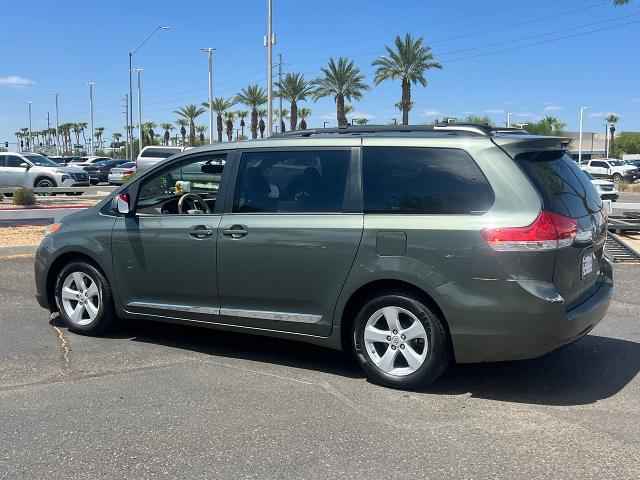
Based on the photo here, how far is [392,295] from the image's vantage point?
16.0 feet

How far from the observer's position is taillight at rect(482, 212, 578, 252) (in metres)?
4.46

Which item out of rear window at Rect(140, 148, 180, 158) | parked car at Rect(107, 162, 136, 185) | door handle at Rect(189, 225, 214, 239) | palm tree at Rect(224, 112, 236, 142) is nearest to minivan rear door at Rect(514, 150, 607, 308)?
door handle at Rect(189, 225, 214, 239)

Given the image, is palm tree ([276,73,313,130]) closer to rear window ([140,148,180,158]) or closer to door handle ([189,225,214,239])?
rear window ([140,148,180,158])

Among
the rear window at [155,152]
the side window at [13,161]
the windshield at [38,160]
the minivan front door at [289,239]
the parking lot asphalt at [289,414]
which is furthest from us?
the rear window at [155,152]

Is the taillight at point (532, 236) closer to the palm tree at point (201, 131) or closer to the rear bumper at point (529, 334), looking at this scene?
the rear bumper at point (529, 334)

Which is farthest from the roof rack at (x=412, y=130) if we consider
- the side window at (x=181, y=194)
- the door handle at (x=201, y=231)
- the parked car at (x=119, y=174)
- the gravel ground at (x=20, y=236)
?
the parked car at (x=119, y=174)

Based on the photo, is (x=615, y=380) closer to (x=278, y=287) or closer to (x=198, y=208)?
(x=278, y=287)

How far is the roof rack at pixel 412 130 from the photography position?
5.02 metres

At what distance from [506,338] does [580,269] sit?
75cm

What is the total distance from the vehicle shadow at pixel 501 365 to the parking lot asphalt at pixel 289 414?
0.02 meters

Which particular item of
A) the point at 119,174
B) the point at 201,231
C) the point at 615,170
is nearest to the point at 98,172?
the point at 119,174

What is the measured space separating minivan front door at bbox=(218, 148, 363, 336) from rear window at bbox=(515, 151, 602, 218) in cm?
122

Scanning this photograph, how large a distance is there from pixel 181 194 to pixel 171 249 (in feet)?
2.93

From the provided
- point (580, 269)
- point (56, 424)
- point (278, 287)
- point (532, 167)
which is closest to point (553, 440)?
point (580, 269)
